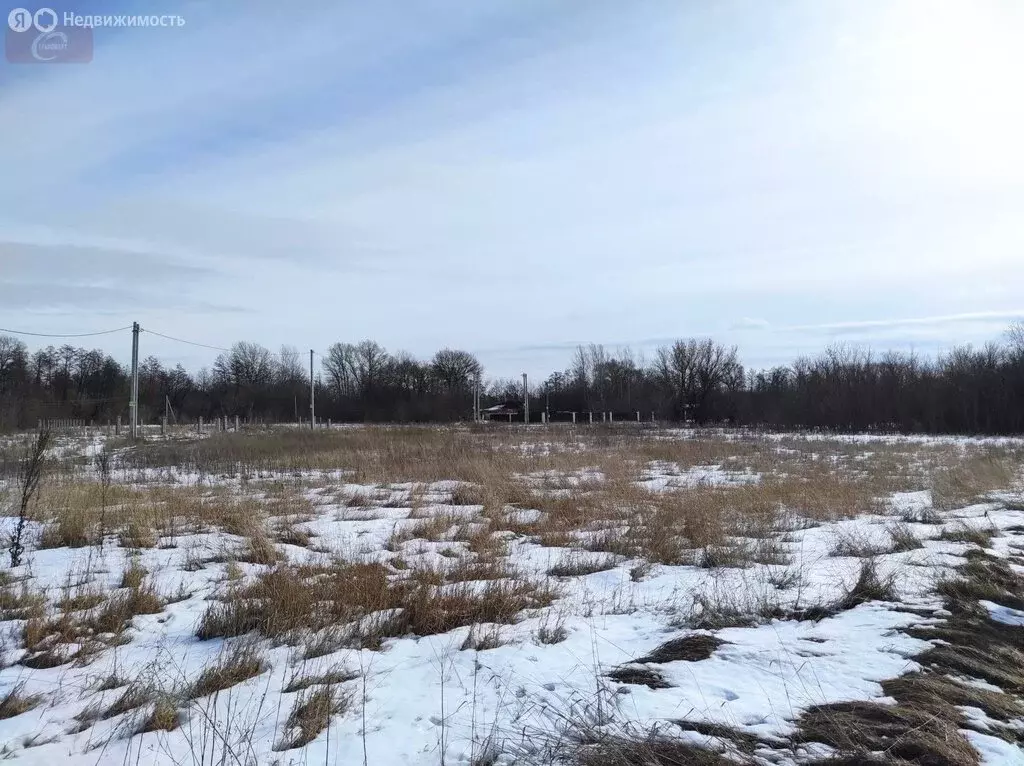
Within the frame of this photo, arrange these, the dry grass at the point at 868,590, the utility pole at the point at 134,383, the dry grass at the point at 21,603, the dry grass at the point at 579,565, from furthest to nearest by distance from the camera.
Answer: the utility pole at the point at 134,383 → the dry grass at the point at 579,565 → the dry grass at the point at 868,590 → the dry grass at the point at 21,603

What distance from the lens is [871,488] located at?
508 inches

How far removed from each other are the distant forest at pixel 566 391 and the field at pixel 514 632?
32269mm

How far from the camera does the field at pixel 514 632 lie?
3.41 meters

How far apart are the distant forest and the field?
3227 cm

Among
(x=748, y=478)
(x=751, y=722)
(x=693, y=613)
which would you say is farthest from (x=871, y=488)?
(x=751, y=722)

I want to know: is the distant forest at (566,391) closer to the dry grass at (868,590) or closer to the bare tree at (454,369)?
the bare tree at (454,369)

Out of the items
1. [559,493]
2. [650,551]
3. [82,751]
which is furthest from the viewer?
[559,493]

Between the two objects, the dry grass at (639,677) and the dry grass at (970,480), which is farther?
the dry grass at (970,480)

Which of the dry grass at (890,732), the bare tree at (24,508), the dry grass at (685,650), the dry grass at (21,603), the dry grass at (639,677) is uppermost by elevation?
the bare tree at (24,508)

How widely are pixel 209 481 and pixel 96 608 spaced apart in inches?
387

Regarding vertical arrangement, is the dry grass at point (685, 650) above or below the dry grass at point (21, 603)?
below

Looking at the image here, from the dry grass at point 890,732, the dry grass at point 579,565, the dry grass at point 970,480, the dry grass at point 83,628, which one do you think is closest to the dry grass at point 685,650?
the dry grass at point 890,732

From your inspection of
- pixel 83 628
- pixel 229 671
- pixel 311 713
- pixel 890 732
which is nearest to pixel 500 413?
pixel 83 628

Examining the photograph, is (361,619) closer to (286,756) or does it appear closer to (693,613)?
(286,756)
